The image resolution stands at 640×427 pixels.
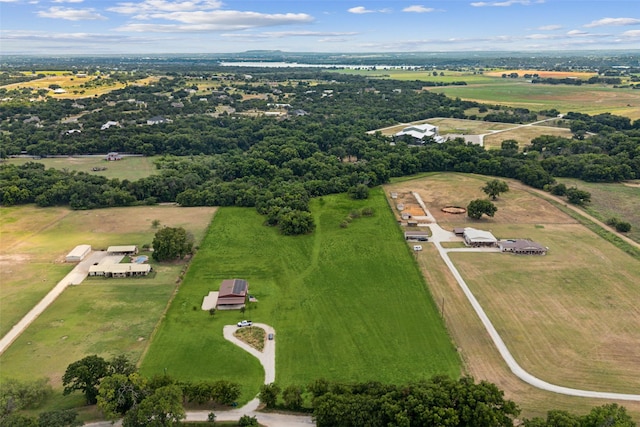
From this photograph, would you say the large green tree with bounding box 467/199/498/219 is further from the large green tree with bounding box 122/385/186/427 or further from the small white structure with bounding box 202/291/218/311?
the large green tree with bounding box 122/385/186/427

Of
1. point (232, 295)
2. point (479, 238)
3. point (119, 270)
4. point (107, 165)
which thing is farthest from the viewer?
point (107, 165)

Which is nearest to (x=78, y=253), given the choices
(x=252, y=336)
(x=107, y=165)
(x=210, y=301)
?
(x=210, y=301)

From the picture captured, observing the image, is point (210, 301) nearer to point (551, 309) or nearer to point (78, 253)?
Result: point (78, 253)

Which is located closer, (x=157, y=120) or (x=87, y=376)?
(x=87, y=376)

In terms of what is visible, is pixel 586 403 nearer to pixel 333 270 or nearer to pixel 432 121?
pixel 333 270

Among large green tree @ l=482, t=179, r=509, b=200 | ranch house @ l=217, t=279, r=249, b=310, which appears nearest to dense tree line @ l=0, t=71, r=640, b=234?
large green tree @ l=482, t=179, r=509, b=200

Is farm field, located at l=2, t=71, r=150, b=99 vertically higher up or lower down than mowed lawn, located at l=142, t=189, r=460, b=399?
higher up
